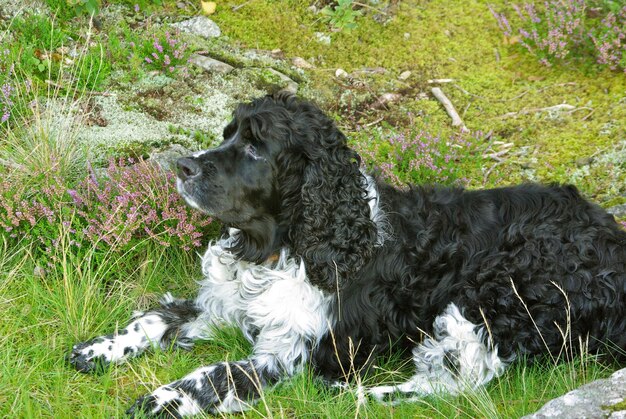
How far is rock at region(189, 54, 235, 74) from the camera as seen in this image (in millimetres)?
6367

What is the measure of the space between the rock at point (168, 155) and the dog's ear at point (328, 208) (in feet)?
5.22

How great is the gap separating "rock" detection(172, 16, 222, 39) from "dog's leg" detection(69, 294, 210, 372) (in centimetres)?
285

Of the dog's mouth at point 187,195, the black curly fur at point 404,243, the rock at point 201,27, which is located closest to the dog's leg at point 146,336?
the black curly fur at point 404,243

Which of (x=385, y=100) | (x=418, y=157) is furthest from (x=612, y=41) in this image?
(x=418, y=157)

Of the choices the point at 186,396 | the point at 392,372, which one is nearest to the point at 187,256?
the point at 186,396

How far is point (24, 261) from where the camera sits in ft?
15.3

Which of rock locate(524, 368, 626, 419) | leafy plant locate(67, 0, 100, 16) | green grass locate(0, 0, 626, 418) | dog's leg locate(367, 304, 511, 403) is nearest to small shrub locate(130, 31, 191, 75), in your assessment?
Result: green grass locate(0, 0, 626, 418)

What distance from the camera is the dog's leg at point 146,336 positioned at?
169 inches

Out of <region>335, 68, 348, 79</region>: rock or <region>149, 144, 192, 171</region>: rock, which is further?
<region>335, 68, 348, 79</region>: rock

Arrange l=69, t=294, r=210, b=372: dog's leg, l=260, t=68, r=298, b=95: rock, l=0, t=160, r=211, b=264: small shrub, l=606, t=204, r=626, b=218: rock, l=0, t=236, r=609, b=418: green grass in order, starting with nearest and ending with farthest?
l=0, t=236, r=609, b=418: green grass → l=69, t=294, r=210, b=372: dog's leg → l=0, t=160, r=211, b=264: small shrub → l=606, t=204, r=626, b=218: rock → l=260, t=68, r=298, b=95: rock

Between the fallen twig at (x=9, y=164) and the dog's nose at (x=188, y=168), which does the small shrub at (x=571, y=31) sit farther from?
the fallen twig at (x=9, y=164)

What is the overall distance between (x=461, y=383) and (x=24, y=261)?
2.70 m

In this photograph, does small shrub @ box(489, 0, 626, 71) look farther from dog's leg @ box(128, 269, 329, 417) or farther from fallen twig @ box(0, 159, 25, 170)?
fallen twig @ box(0, 159, 25, 170)

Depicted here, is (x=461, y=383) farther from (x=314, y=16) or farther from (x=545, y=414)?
(x=314, y=16)
